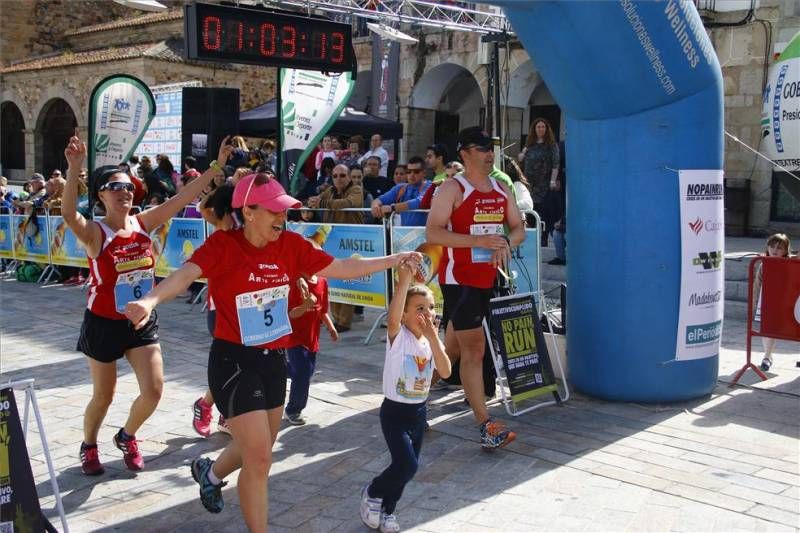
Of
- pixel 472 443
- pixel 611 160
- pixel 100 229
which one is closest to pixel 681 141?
pixel 611 160

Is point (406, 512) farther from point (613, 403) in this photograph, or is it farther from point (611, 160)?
point (611, 160)

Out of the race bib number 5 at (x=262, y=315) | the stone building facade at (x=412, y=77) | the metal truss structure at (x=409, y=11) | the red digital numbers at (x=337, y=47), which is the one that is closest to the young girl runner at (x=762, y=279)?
the red digital numbers at (x=337, y=47)

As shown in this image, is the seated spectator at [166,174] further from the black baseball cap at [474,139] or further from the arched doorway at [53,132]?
the arched doorway at [53,132]

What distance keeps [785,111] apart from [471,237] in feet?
15.7

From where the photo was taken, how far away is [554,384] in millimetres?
6367

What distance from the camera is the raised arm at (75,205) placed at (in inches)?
184

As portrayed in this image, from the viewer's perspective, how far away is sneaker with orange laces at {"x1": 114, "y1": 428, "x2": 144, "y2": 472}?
5121 millimetres

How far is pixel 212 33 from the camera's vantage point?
7.31m

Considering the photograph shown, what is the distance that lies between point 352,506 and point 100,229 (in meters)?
2.24

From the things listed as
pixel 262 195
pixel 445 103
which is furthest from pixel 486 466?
pixel 445 103

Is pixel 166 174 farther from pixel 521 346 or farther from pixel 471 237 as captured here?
pixel 471 237

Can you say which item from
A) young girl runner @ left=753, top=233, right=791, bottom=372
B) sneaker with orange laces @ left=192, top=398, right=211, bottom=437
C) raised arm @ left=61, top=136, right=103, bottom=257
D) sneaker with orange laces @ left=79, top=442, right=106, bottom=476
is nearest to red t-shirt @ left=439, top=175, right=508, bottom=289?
sneaker with orange laces @ left=192, top=398, right=211, bottom=437

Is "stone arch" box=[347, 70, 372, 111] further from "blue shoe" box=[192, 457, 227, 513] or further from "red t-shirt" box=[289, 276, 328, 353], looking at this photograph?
"blue shoe" box=[192, 457, 227, 513]

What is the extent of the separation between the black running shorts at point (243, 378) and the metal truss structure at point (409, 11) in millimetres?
9141
